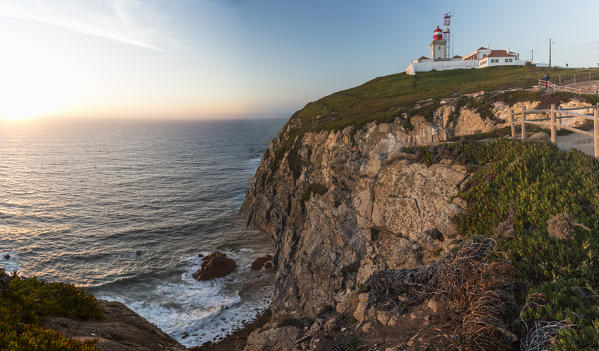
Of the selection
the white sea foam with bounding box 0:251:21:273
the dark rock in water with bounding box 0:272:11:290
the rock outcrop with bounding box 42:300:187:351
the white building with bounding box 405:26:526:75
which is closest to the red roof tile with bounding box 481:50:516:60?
the white building with bounding box 405:26:526:75

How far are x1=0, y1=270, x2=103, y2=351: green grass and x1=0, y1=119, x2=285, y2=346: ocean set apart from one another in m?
19.1

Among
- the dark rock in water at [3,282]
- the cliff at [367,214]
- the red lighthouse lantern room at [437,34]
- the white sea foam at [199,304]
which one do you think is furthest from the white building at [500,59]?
the dark rock in water at [3,282]

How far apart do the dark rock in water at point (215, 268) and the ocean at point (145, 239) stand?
85 cm

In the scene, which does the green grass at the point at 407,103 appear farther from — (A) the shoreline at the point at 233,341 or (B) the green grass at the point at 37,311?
(B) the green grass at the point at 37,311

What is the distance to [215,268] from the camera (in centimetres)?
3472

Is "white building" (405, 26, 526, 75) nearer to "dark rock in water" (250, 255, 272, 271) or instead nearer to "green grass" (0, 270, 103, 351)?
"dark rock in water" (250, 255, 272, 271)

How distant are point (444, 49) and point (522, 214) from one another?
94613 mm

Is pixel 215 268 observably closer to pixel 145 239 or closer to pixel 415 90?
pixel 145 239

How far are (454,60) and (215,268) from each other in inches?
3253

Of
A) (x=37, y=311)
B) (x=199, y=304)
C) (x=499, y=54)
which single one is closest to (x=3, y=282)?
(x=37, y=311)

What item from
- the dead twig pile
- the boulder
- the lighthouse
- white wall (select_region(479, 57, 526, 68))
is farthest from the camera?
the lighthouse

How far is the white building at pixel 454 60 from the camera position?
7538 centimetres

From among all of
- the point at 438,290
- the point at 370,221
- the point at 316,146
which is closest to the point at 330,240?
the point at 370,221

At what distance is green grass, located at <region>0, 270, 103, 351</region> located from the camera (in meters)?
5.02
